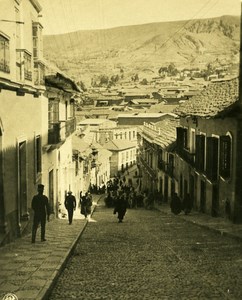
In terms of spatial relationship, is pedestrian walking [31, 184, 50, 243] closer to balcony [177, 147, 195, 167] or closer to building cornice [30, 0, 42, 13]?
building cornice [30, 0, 42, 13]

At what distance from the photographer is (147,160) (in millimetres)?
41031

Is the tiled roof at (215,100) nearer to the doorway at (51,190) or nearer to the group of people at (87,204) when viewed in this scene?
the group of people at (87,204)

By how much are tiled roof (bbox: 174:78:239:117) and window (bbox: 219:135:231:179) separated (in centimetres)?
92

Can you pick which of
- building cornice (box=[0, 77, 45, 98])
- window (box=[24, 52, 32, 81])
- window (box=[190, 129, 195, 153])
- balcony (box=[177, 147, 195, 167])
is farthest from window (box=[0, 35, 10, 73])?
window (box=[190, 129, 195, 153])

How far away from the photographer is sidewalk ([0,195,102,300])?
6.70 metres

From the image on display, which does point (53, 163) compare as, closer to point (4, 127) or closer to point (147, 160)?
point (4, 127)

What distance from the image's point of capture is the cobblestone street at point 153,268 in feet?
22.3

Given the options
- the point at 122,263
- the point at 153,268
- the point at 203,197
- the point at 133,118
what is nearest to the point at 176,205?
the point at 203,197

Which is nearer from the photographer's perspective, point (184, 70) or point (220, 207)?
point (220, 207)

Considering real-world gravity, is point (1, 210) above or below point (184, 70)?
below

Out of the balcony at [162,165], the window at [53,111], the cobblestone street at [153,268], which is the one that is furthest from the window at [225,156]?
the balcony at [162,165]

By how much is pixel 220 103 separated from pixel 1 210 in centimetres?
1005

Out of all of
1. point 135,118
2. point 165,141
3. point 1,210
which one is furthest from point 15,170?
point 135,118

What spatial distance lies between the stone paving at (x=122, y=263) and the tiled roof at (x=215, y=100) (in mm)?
4973
